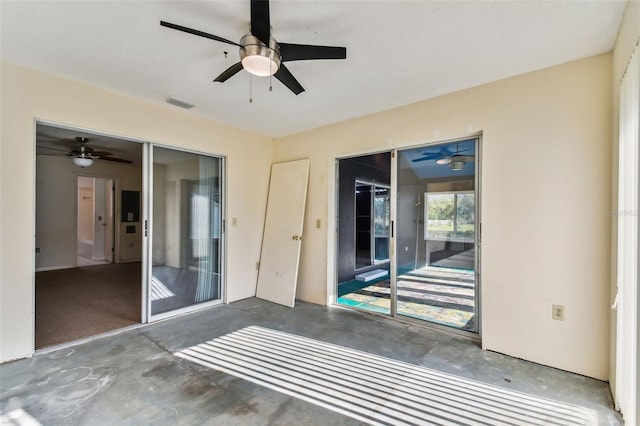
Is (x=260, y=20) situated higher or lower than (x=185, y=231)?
higher

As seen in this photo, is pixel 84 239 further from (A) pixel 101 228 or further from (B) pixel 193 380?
(B) pixel 193 380

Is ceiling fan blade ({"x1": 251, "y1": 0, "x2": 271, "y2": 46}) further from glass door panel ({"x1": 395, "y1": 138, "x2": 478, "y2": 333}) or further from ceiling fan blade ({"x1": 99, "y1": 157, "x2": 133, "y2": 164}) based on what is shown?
ceiling fan blade ({"x1": 99, "y1": 157, "x2": 133, "y2": 164})

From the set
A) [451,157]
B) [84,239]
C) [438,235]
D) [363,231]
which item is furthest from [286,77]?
[84,239]

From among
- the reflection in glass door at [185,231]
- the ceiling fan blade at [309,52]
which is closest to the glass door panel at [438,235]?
the ceiling fan blade at [309,52]

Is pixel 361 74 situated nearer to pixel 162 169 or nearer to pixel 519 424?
pixel 162 169

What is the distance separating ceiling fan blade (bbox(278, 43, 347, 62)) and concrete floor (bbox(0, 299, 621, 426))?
2366 mm

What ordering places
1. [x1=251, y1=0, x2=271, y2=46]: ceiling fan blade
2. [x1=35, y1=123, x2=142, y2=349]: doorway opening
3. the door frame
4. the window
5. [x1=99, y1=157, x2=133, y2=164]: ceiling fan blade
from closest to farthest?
[x1=251, y1=0, x2=271, y2=46]: ceiling fan blade, the door frame, the window, [x1=35, y1=123, x2=142, y2=349]: doorway opening, [x1=99, y1=157, x2=133, y2=164]: ceiling fan blade

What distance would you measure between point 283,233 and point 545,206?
3.17m

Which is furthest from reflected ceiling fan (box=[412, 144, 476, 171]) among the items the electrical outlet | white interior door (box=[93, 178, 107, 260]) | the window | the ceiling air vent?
white interior door (box=[93, 178, 107, 260])

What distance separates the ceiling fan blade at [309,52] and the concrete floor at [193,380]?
2366mm

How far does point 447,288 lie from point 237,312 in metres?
2.67

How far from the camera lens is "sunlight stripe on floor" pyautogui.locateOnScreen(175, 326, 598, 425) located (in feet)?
5.97

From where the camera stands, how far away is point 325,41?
84.4 inches

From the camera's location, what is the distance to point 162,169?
3523mm
